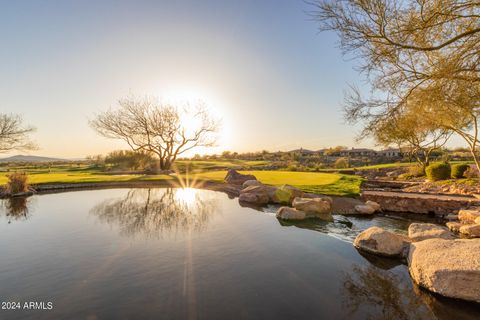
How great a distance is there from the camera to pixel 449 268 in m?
4.89

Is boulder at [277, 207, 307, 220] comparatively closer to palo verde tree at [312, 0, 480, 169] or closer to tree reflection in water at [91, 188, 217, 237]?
tree reflection in water at [91, 188, 217, 237]

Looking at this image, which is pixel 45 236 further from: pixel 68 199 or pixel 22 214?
pixel 68 199

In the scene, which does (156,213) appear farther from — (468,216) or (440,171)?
(440,171)

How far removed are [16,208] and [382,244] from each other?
1695 centimetres

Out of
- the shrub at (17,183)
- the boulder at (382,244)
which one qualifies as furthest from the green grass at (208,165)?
the boulder at (382,244)

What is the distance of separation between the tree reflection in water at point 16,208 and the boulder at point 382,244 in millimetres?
13529

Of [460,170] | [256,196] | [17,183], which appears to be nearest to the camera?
[256,196]

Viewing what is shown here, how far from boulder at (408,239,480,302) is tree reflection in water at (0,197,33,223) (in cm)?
1435

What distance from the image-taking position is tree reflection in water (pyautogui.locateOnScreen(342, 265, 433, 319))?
172 inches

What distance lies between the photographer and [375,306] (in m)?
4.57

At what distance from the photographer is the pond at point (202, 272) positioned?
4.38m

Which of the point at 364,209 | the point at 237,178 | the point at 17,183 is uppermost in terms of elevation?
the point at 17,183

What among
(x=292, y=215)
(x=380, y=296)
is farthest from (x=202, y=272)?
(x=292, y=215)

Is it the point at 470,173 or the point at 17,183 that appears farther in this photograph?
the point at 470,173
